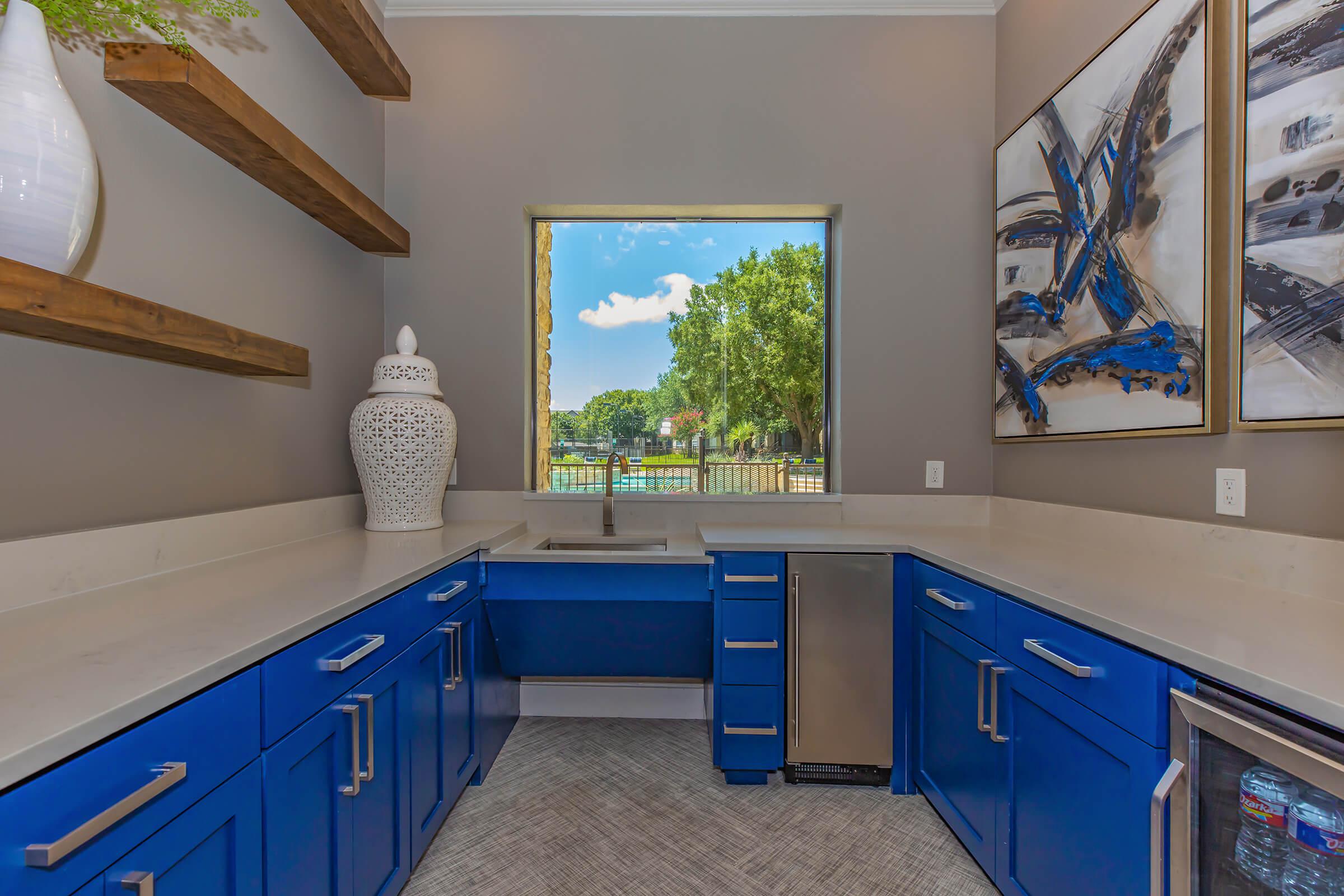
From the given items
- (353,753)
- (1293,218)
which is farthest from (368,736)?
(1293,218)

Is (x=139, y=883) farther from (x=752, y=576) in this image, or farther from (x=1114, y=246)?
(x=1114, y=246)

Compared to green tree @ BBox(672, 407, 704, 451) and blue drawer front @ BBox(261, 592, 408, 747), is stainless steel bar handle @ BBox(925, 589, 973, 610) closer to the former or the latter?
green tree @ BBox(672, 407, 704, 451)

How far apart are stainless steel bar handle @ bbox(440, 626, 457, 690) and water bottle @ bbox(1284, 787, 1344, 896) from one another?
1681 millimetres

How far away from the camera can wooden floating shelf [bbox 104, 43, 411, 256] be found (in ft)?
4.05

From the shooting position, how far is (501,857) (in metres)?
1.64

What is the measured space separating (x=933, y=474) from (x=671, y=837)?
165 cm

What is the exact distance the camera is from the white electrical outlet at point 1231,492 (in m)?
1.36

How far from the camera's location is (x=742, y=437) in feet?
8.56

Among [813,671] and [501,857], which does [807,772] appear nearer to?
[813,671]

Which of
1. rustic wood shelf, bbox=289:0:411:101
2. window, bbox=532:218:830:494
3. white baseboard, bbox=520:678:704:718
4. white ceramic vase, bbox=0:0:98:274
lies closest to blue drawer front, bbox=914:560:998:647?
window, bbox=532:218:830:494

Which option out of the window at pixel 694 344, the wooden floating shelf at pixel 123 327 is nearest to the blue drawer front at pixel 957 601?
the window at pixel 694 344

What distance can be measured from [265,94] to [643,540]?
72.9 inches

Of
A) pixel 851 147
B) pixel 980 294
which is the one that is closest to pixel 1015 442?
pixel 980 294

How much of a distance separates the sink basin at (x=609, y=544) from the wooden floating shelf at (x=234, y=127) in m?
1.32
